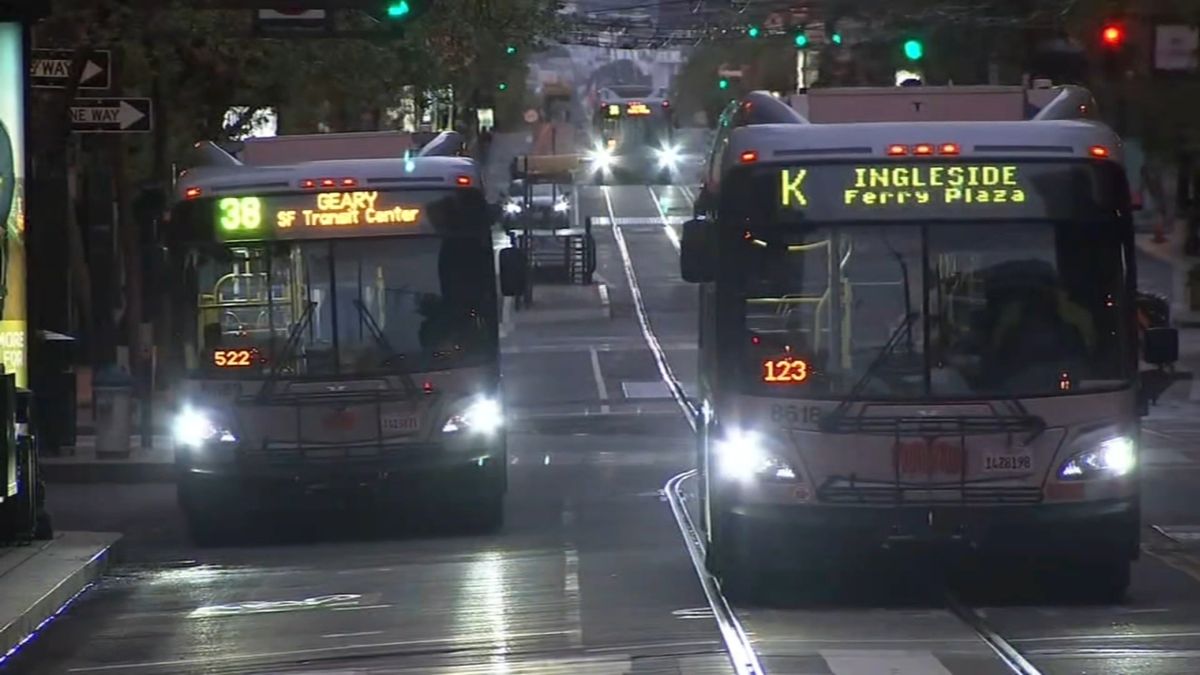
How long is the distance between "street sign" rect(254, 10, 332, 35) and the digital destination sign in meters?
8.90

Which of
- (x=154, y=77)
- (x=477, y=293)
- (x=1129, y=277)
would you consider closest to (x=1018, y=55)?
(x=154, y=77)

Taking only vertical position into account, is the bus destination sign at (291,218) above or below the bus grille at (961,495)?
above

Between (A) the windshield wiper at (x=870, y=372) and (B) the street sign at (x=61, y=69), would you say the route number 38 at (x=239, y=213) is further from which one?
(A) the windshield wiper at (x=870, y=372)

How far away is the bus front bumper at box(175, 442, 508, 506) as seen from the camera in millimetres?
16094

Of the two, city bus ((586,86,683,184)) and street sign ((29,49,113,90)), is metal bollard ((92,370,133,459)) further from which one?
city bus ((586,86,683,184))

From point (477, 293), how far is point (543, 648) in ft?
18.3

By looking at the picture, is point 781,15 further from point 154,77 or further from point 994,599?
point 994,599

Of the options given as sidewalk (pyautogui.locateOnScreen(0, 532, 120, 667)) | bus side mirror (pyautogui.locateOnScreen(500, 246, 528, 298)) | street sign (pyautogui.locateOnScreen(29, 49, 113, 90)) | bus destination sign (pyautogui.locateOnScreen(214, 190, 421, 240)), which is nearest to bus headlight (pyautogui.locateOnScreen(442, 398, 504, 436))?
bus side mirror (pyautogui.locateOnScreen(500, 246, 528, 298))

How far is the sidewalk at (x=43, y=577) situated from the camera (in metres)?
12.4

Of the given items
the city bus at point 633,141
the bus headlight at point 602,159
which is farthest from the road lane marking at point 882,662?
the bus headlight at point 602,159

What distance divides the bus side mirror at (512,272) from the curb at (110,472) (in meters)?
6.40

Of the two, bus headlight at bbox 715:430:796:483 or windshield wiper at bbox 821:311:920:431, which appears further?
bus headlight at bbox 715:430:796:483

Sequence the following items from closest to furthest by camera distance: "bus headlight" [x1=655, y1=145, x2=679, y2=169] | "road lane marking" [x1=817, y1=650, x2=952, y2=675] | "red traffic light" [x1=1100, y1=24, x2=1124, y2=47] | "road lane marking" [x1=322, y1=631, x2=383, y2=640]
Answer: "road lane marking" [x1=817, y1=650, x2=952, y2=675] → "road lane marking" [x1=322, y1=631, x2=383, y2=640] → "red traffic light" [x1=1100, y1=24, x2=1124, y2=47] → "bus headlight" [x1=655, y1=145, x2=679, y2=169]

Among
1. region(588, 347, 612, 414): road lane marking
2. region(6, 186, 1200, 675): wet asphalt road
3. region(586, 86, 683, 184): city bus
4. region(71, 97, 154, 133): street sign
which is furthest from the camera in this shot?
region(586, 86, 683, 184): city bus
